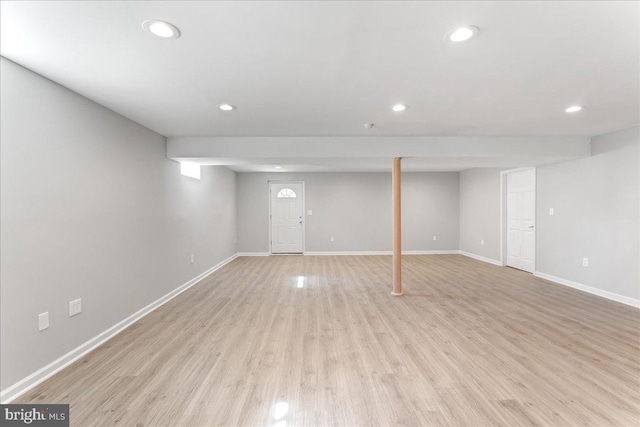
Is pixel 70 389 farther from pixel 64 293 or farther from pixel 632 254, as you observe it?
pixel 632 254

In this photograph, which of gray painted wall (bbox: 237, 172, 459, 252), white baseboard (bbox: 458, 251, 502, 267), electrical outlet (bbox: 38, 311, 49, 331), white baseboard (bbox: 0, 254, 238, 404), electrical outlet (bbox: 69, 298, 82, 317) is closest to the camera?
white baseboard (bbox: 0, 254, 238, 404)

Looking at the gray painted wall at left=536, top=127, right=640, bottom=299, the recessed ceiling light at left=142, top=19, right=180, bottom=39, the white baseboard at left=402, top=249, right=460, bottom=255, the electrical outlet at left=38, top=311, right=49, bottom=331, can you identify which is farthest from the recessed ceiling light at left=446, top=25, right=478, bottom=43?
the white baseboard at left=402, top=249, right=460, bottom=255

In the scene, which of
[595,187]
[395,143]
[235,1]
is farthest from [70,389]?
[595,187]

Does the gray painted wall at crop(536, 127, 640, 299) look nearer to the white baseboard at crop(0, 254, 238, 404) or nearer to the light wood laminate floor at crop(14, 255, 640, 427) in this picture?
the light wood laminate floor at crop(14, 255, 640, 427)

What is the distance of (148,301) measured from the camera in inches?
142

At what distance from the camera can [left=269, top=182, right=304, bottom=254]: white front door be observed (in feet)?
26.7

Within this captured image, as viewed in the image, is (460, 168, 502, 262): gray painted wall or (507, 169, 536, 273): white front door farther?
(460, 168, 502, 262): gray painted wall

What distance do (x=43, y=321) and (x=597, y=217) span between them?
656cm

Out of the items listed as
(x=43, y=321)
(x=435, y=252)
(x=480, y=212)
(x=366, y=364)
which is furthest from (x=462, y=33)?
(x=435, y=252)

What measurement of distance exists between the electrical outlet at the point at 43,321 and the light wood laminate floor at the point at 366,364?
415mm

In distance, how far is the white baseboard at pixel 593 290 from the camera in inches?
149

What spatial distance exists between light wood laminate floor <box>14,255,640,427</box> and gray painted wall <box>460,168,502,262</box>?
2.59 metres

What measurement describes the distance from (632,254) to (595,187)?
1056 millimetres

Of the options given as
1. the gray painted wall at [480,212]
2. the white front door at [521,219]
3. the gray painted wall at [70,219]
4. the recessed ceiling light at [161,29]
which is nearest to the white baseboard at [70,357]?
the gray painted wall at [70,219]
